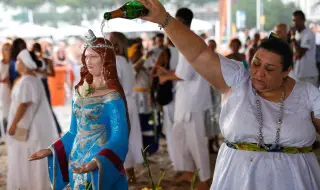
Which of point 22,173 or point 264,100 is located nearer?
point 264,100

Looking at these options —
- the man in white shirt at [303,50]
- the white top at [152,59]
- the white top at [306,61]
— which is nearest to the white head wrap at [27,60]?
the white top at [152,59]

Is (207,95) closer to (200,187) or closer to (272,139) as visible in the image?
(200,187)

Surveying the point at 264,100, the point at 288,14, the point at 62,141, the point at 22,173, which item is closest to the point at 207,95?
the point at 22,173

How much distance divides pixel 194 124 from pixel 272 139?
362cm

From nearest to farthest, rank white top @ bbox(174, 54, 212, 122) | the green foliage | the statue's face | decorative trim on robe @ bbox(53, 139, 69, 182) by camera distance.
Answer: the statue's face < decorative trim on robe @ bbox(53, 139, 69, 182) < white top @ bbox(174, 54, 212, 122) < the green foliage

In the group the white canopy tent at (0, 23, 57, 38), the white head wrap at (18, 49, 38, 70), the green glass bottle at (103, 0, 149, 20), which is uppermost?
Result: the white canopy tent at (0, 23, 57, 38)

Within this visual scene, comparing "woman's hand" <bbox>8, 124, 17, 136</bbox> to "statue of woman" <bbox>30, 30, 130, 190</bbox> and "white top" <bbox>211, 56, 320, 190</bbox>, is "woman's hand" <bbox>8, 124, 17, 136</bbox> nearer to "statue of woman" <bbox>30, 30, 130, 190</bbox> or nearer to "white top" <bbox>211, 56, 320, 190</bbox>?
"statue of woman" <bbox>30, 30, 130, 190</bbox>

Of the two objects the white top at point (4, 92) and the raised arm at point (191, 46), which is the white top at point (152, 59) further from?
the raised arm at point (191, 46)

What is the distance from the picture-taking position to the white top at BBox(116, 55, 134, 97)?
20.8ft

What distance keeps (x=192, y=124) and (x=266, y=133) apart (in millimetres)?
3633

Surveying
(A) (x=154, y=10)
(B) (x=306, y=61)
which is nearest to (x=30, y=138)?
(A) (x=154, y=10)

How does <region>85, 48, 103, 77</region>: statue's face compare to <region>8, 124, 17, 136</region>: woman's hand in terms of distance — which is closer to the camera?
<region>85, 48, 103, 77</region>: statue's face

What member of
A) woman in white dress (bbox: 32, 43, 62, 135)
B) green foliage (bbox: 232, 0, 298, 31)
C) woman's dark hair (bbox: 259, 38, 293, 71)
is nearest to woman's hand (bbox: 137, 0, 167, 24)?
woman's dark hair (bbox: 259, 38, 293, 71)

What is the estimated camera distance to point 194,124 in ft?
20.9
